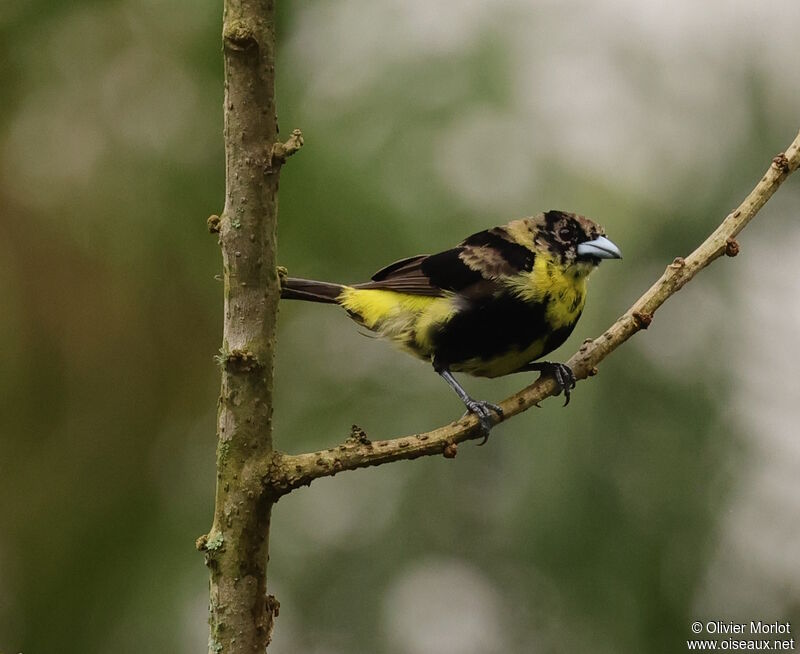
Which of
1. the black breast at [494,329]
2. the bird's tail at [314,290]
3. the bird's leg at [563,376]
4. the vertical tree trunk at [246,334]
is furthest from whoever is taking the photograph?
the bird's tail at [314,290]

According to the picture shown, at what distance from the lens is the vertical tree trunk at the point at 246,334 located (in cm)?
186

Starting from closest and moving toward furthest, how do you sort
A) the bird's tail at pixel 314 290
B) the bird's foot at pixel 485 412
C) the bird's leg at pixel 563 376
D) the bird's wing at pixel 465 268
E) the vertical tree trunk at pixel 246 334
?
→ the vertical tree trunk at pixel 246 334 < the bird's foot at pixel 485 412 < the bird's leg at pixel 563 376 < the bird's wing at pixel 465 268 < the bird's tail at pixel 314 290

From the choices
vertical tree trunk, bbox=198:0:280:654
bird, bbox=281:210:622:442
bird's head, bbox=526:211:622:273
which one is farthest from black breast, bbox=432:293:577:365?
vertical tree trunk, bbox=198:0:280:654

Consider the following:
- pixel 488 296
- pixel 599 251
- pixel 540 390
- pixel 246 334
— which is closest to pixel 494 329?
pixel 488 296

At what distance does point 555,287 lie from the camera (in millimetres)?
3311

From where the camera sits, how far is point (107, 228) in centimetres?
407

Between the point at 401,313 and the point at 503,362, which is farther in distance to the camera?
the point at 401,313

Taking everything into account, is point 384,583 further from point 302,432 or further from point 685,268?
point 685,268

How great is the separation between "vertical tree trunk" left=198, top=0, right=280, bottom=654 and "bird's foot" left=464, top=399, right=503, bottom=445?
497mm

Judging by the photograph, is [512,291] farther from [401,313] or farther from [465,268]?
[401,313]

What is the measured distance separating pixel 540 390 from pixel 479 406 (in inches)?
15.0

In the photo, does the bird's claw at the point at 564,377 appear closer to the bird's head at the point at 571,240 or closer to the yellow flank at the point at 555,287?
the yellow flank at the point at 555,287

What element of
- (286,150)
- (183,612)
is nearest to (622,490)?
(183,612)

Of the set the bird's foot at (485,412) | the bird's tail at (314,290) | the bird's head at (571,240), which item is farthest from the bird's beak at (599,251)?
the bird's tail at (314,290)
